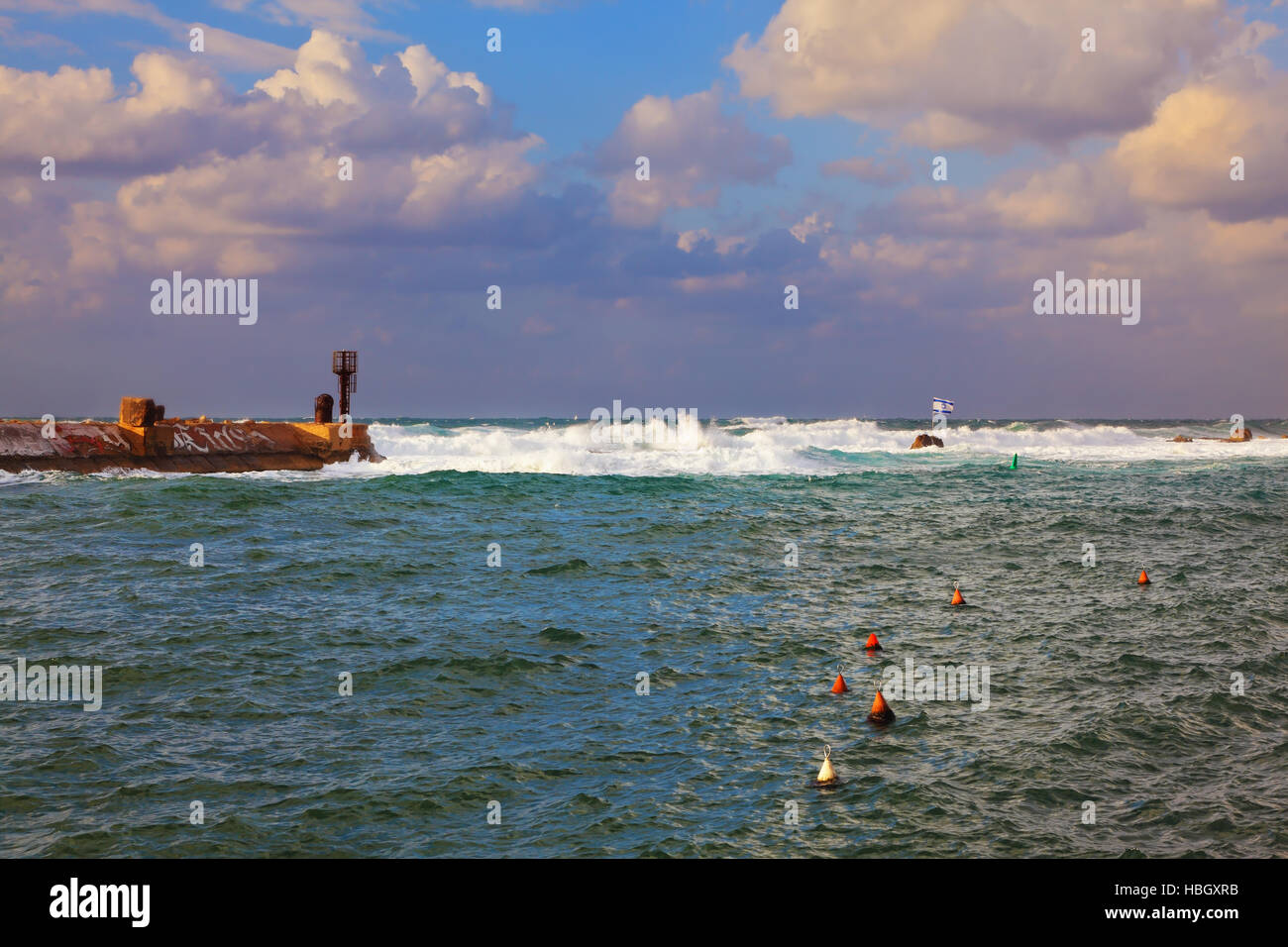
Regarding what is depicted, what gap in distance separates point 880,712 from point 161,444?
34395 millimetres

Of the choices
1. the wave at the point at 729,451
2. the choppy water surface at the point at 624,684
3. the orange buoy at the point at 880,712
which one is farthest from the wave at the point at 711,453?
the orange buoy at the point at 880,712

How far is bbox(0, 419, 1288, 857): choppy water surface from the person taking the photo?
26.0 feet

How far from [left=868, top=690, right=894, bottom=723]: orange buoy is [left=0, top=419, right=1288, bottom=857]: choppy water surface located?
204mm

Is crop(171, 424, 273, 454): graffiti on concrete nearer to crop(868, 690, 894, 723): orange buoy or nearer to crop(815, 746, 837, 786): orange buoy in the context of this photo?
crop(868, 690, 894, 723): orange buoy

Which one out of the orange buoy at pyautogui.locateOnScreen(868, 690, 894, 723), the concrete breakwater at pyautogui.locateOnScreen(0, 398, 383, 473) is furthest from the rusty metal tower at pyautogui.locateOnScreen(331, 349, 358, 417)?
the orange buoy at pyautogui.locateOnScreen(868, 690, 894, 723)

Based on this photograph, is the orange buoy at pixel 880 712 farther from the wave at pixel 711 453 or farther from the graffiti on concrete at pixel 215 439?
the graffiti on concrete at pixel 215 439

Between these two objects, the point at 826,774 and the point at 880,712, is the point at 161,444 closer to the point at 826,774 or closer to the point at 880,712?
the point at 880,712

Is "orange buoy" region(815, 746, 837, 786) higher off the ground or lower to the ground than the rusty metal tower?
lower

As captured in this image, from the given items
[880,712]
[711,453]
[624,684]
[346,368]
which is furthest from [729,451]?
[880,712]

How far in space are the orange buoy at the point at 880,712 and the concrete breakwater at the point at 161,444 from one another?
33725 mm

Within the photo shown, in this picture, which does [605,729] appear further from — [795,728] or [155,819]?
[155,819]
